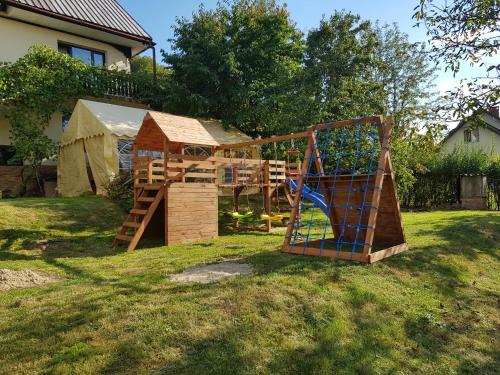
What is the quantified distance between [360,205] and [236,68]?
42.3 ft

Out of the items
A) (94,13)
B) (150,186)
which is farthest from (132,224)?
(94,13)

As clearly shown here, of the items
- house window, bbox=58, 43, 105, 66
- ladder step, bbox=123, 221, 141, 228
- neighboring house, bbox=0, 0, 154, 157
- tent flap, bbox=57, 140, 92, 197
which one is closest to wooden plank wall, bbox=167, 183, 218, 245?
ladder step, bbox=123, 221, 141, 228

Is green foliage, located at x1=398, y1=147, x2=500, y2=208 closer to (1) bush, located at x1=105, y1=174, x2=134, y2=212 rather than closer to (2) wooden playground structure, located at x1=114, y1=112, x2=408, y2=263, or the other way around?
(2) wooden playground structure, located at x1=114, y1=112, x2=408, y2=263

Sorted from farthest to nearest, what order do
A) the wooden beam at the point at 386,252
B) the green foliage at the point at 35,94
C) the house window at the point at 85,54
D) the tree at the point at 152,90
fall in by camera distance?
1. the tree at the point at 152,90
2. the house window at the point at 85,54
3. the green foliage at the point at 35,94
4. the wooden beam at the point at 386,252

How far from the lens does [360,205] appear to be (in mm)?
7578

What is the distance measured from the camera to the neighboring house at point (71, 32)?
55.8ft

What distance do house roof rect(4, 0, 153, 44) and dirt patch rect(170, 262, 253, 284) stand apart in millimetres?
15829

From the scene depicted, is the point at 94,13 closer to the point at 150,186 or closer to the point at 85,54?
the point at 85,54

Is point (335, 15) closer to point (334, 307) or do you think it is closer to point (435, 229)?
point (435, 229)

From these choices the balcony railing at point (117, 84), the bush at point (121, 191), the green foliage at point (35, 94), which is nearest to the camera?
the bush at point (121, 191)

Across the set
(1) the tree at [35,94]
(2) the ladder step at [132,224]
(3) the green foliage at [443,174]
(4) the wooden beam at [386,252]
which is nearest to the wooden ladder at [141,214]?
(2) the ladder step at [132,224]

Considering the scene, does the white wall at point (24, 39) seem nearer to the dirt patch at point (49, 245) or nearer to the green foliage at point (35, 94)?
the green foliage at point (35, 94)

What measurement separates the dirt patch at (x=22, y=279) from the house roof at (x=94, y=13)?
1472cm

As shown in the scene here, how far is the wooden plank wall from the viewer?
9.38 metres
